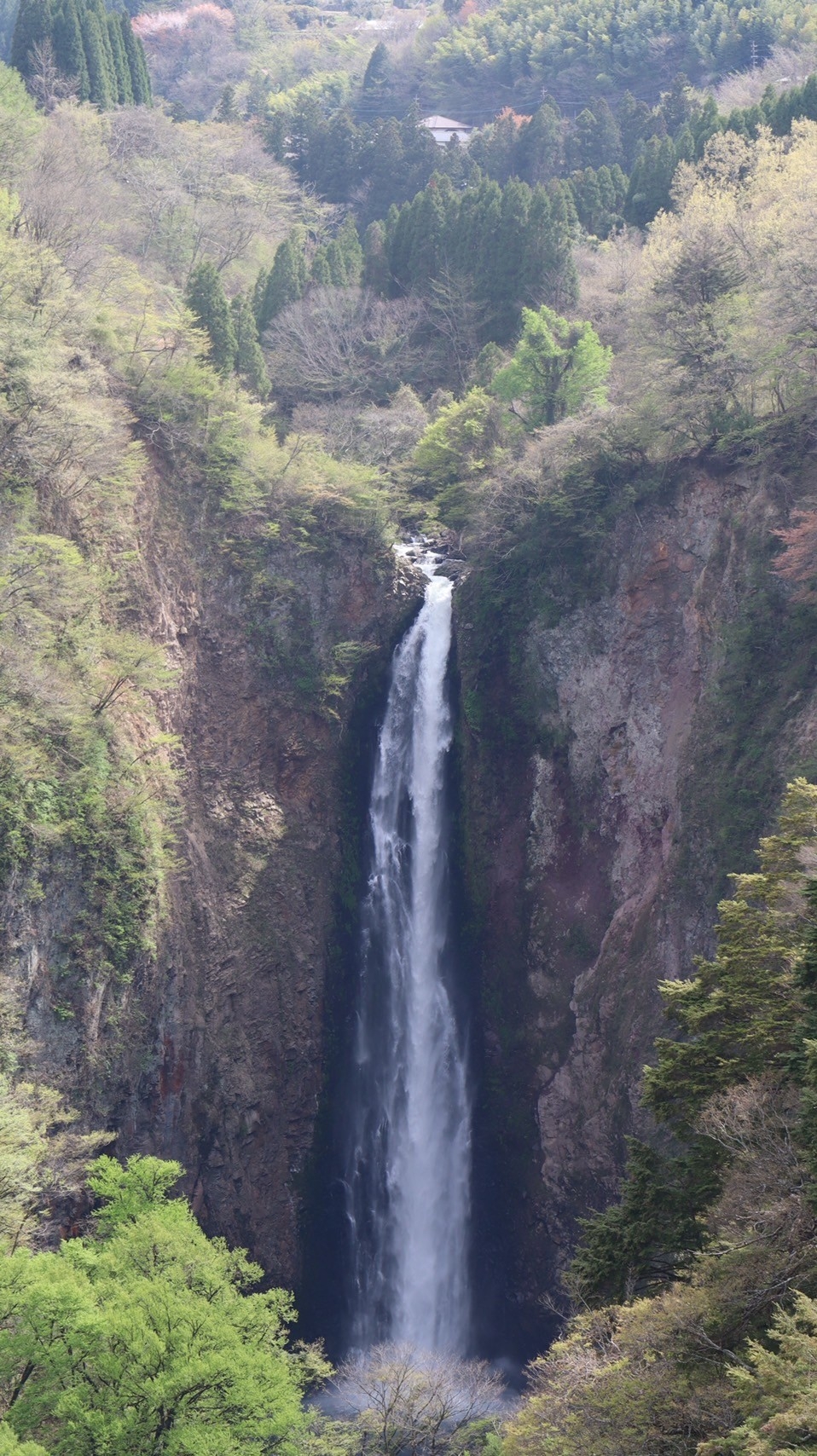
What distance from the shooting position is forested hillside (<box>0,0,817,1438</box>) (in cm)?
2070

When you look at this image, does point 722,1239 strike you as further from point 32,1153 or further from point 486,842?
point 486,842

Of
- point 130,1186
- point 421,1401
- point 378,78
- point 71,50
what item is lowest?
point 421,1401

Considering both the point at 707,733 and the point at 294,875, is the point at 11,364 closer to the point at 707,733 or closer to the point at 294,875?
the point at 294,875

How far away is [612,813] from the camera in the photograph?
35.7 metres

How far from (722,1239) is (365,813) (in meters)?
23.8

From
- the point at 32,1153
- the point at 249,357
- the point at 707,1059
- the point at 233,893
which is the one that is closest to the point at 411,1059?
the point at 233,893

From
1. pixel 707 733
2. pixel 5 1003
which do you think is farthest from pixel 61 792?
pixel 707 733

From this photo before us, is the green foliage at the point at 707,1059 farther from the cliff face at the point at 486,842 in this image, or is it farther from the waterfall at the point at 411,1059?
the waterfall at the point at 411,1059

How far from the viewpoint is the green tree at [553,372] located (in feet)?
138

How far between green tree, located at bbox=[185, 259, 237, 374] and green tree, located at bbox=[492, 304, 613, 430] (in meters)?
9.64

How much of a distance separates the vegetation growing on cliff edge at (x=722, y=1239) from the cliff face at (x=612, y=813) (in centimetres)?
931

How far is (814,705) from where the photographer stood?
29.3 m

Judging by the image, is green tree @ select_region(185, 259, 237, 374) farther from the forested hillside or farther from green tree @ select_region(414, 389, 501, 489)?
green tree @ select_region(414, 389, 501, 489)

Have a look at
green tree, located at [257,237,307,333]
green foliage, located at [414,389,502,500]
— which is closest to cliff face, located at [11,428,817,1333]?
green foliage, located at [414,389,502,500]
